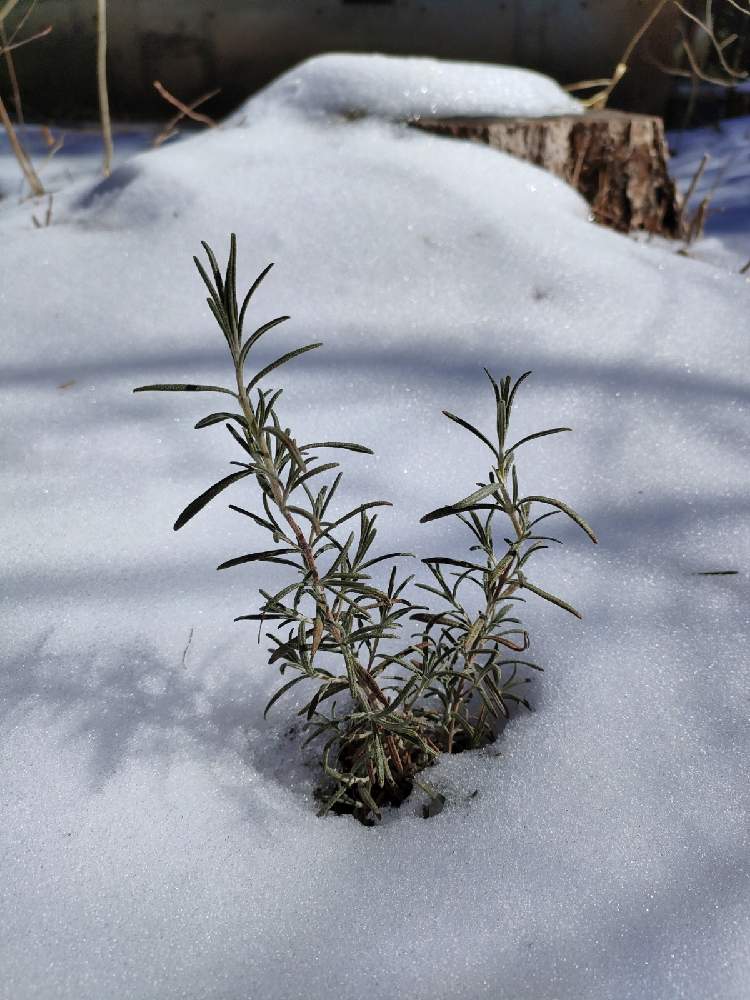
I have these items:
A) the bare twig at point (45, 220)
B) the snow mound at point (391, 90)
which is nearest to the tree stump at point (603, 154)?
the snow mound at point (391, 90)

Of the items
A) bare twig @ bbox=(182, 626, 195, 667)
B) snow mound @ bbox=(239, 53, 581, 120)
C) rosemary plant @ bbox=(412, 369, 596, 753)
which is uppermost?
snow mound @ bbox=(239, 53, 581, 120)

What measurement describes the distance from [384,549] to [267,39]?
4.39m

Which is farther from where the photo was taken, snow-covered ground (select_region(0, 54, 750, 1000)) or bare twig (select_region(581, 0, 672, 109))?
bare twig (select_region(581, 0, 672, 109))

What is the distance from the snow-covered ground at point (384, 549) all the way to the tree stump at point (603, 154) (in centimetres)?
15

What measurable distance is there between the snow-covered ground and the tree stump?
0.15 meters

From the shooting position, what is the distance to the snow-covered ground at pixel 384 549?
2.85ft

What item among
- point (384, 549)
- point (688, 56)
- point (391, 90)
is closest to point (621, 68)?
point (391, 90)

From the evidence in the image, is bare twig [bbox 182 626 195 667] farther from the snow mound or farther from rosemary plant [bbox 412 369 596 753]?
the snow mound

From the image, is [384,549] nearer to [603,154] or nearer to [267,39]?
[603,154]

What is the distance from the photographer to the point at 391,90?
2.44 m

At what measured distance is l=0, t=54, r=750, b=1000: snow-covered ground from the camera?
0.87m

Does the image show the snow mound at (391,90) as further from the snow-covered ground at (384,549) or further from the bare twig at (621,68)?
the bare twig at (621,68)

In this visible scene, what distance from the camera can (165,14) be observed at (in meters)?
4.65

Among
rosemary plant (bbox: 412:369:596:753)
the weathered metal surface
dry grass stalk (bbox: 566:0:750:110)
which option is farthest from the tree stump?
the weathered metal surface
